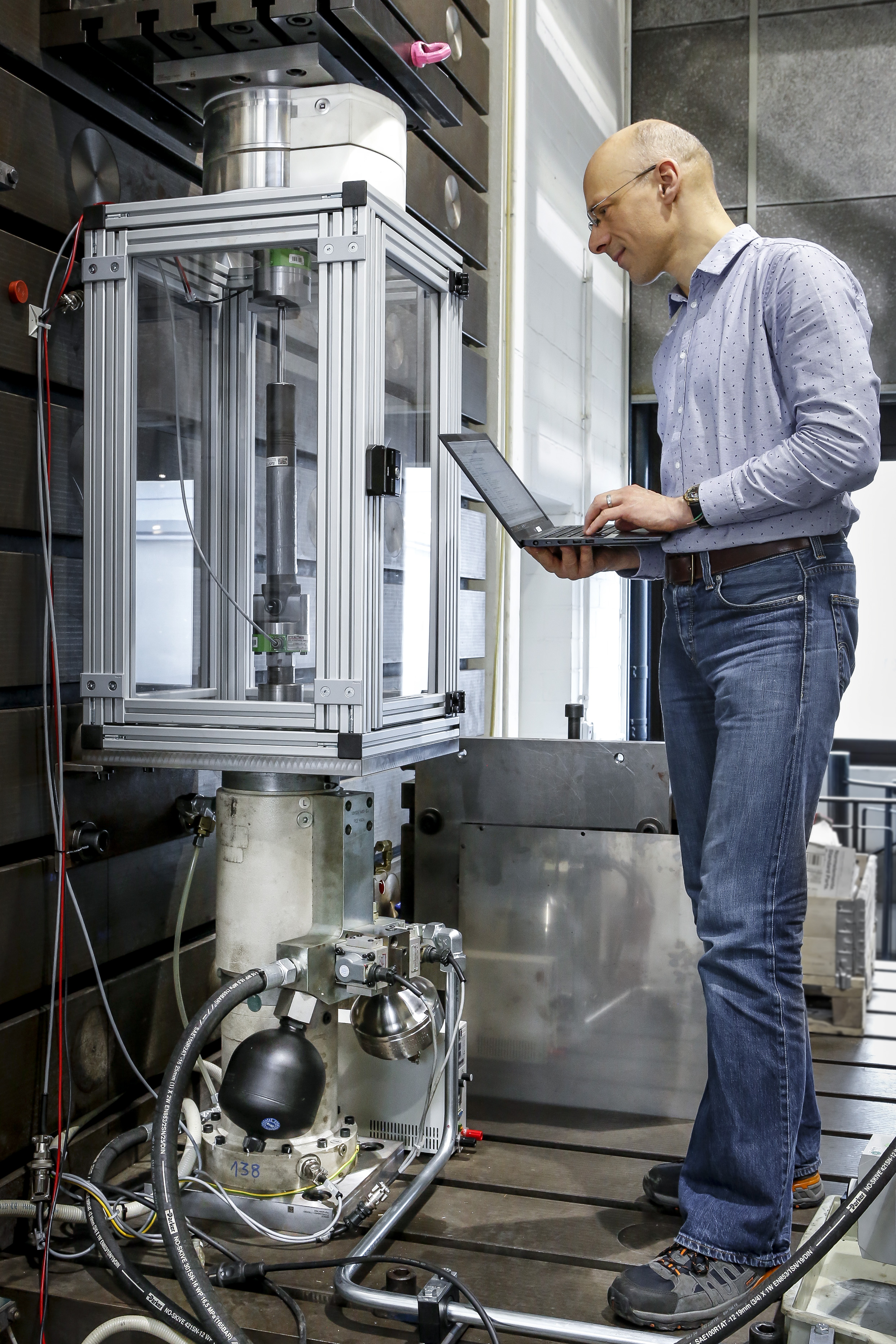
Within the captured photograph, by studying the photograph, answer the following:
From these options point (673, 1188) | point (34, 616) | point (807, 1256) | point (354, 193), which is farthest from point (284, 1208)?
point (354, 193)

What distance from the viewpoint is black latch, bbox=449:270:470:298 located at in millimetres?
1889

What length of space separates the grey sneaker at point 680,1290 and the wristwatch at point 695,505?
0.89 metres

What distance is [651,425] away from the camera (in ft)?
16.3

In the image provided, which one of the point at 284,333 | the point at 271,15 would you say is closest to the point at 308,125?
the point at 271,15

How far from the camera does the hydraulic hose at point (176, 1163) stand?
1306 millimetres

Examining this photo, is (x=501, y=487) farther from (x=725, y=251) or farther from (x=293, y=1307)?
(x=293, y=1307)

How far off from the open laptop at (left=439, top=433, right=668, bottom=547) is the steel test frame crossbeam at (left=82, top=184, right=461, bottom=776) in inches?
6.1

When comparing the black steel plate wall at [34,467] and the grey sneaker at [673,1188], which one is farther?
the grey sneaker at [673,1188]

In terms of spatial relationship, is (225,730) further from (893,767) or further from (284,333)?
(893,767)

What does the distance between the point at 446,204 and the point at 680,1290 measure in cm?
224

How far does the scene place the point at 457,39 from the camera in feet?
7.57

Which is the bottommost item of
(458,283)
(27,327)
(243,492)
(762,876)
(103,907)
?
(103,907)

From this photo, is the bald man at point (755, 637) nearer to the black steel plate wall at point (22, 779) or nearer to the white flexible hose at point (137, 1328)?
the white flexible hose at point (137, 1328)

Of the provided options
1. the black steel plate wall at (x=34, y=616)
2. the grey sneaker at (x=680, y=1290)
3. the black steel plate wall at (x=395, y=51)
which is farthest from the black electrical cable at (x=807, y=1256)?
the black steel plate wall at (x=395, y=51)
